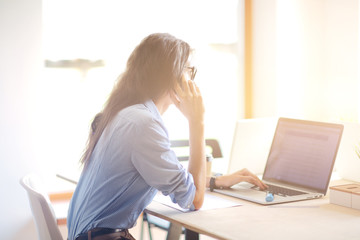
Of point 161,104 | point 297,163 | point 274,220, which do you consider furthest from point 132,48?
point 274,220

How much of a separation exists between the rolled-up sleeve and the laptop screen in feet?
2.35

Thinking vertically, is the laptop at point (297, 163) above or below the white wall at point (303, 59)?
below

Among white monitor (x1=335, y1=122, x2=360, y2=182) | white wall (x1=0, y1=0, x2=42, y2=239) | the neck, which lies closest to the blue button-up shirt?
the neck

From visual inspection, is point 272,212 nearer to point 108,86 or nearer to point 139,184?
point 139,184

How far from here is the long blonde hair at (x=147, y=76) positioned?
181 centimetres

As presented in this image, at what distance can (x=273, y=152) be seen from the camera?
7.84 ft

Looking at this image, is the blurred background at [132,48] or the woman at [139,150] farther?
the blurred background at [132,48]

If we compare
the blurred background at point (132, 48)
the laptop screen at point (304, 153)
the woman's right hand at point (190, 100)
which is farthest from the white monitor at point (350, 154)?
the blurred background at point (132, 48)

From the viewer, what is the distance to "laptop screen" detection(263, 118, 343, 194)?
2.12 metres

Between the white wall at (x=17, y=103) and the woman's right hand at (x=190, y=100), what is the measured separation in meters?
1.94

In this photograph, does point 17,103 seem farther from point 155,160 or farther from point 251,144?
point 155,160

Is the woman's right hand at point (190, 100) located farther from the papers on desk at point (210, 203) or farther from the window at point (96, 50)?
the window at point (96, 50)

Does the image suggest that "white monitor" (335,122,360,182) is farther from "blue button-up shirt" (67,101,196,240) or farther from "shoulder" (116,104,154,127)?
"shoulder" (116,104,154,127)

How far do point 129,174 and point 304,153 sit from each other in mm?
881
